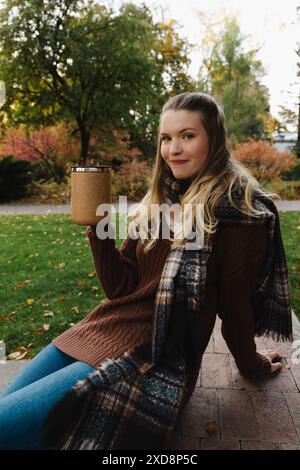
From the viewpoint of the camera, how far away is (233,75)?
72.4 feet

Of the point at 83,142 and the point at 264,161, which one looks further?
the point at 83,142

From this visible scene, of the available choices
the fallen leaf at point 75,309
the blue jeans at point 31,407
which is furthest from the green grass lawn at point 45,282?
the blue jeans at point 31,407

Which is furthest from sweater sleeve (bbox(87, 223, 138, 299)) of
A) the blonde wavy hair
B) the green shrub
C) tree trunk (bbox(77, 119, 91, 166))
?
tree trunk (bbox(77, 119, 91, 166))

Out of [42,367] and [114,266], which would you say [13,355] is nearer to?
[42,367]

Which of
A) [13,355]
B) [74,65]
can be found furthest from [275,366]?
[74,65]

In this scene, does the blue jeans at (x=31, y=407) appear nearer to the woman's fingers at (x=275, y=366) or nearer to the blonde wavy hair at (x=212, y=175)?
the blonde wavy hair at (x=212, y=175)

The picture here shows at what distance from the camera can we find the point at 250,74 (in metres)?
22.3

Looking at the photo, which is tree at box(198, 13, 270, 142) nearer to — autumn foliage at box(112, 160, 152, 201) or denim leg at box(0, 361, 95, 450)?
autumn foliage at box(112, 160, 152, 201)

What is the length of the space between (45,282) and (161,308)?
3304mm

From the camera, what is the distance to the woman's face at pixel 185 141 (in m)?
1.82

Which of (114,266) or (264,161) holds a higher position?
(264,161)
